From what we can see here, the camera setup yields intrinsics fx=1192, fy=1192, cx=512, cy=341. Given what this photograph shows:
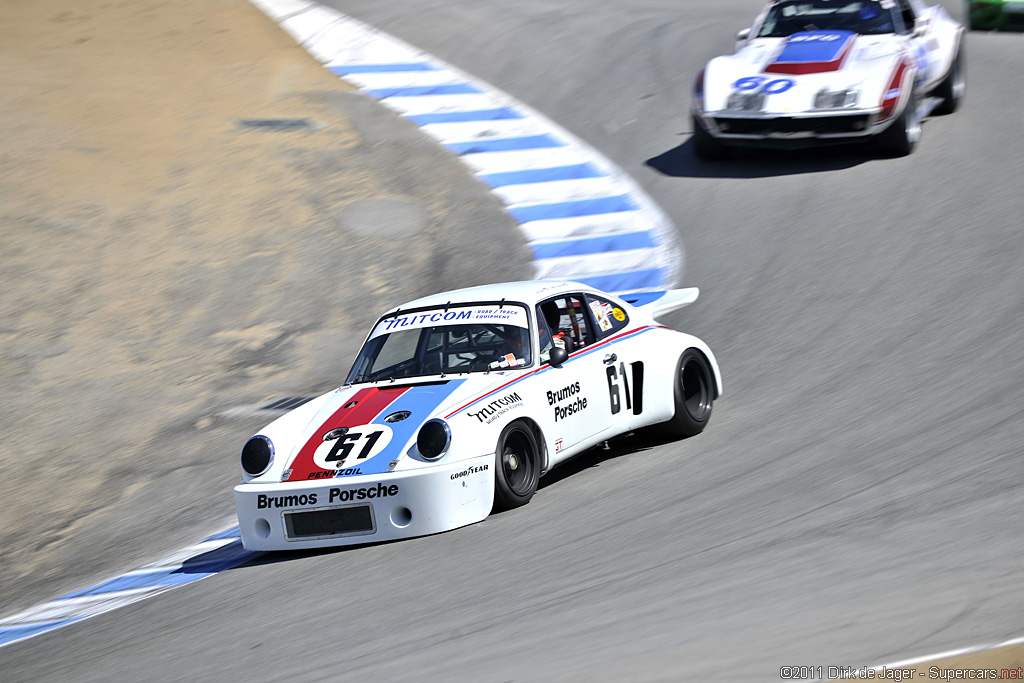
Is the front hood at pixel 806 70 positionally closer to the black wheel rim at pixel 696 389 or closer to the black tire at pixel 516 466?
the black wheel rim at pixel 696 389

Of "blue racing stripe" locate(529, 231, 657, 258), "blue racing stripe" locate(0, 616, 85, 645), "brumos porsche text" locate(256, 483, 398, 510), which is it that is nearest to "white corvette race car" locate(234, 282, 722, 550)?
"brumos porsche text" locate(256, 483, 398, 510)

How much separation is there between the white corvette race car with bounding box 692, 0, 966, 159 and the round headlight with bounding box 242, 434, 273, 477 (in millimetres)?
6777

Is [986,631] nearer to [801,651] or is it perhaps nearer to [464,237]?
[801,651]

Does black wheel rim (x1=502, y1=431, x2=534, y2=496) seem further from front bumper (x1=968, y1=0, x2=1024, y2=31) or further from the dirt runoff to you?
front bumper (x1=968, y1=0, x2=1024, y2=31)

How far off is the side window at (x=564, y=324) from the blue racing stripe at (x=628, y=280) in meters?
3.19

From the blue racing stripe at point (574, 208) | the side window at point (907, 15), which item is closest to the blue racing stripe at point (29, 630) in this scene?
the blue racing stripe at point (574, 208)

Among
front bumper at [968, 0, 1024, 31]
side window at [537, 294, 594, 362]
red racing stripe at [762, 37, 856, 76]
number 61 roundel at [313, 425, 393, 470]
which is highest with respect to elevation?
number 61 roundel at [313, 425, 393, 470]

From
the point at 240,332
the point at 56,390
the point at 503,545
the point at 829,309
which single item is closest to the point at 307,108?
the point at 240,332

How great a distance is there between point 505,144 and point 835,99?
4.47 m

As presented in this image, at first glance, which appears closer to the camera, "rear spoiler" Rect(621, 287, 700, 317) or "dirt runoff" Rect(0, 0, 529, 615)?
"dirt runoff" Rect(0, 0, 529, 615)

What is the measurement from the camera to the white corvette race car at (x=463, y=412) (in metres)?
5.87

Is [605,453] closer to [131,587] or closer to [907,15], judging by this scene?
[131,587]

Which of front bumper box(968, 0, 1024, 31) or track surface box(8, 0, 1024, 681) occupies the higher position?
track surface box(8, 0, 1024, 681)

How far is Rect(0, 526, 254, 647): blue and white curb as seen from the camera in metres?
5.99
